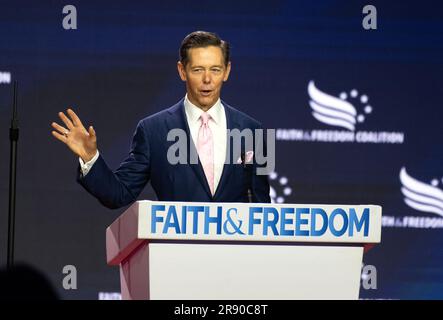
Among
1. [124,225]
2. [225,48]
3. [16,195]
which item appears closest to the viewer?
[124,225]

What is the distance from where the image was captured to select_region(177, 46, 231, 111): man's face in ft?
16.8

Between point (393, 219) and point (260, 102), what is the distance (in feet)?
3.13

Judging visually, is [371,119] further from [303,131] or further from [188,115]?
[188,115]

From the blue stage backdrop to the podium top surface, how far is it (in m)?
2.14

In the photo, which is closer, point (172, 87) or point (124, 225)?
point (124, 225)

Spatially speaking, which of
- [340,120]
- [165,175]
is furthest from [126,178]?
[340,120]

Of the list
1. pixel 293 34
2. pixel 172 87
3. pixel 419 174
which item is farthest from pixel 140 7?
pixel 419 174

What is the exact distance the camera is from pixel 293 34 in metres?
6.16

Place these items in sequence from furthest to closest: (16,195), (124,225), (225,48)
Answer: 1. (16,195)
2. (225,48)
3. (124,225)

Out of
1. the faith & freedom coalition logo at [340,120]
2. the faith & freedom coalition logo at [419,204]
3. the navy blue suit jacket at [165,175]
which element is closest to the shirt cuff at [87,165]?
the navy blue suit jacket at [165,175]

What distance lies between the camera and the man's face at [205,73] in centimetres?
511

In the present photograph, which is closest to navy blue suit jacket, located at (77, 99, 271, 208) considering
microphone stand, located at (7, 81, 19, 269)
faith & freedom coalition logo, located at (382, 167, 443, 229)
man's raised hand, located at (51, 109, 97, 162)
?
man's raised hand, located at (51, 109, 97, 162)

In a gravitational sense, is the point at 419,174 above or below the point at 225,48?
below

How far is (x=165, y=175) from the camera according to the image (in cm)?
498
